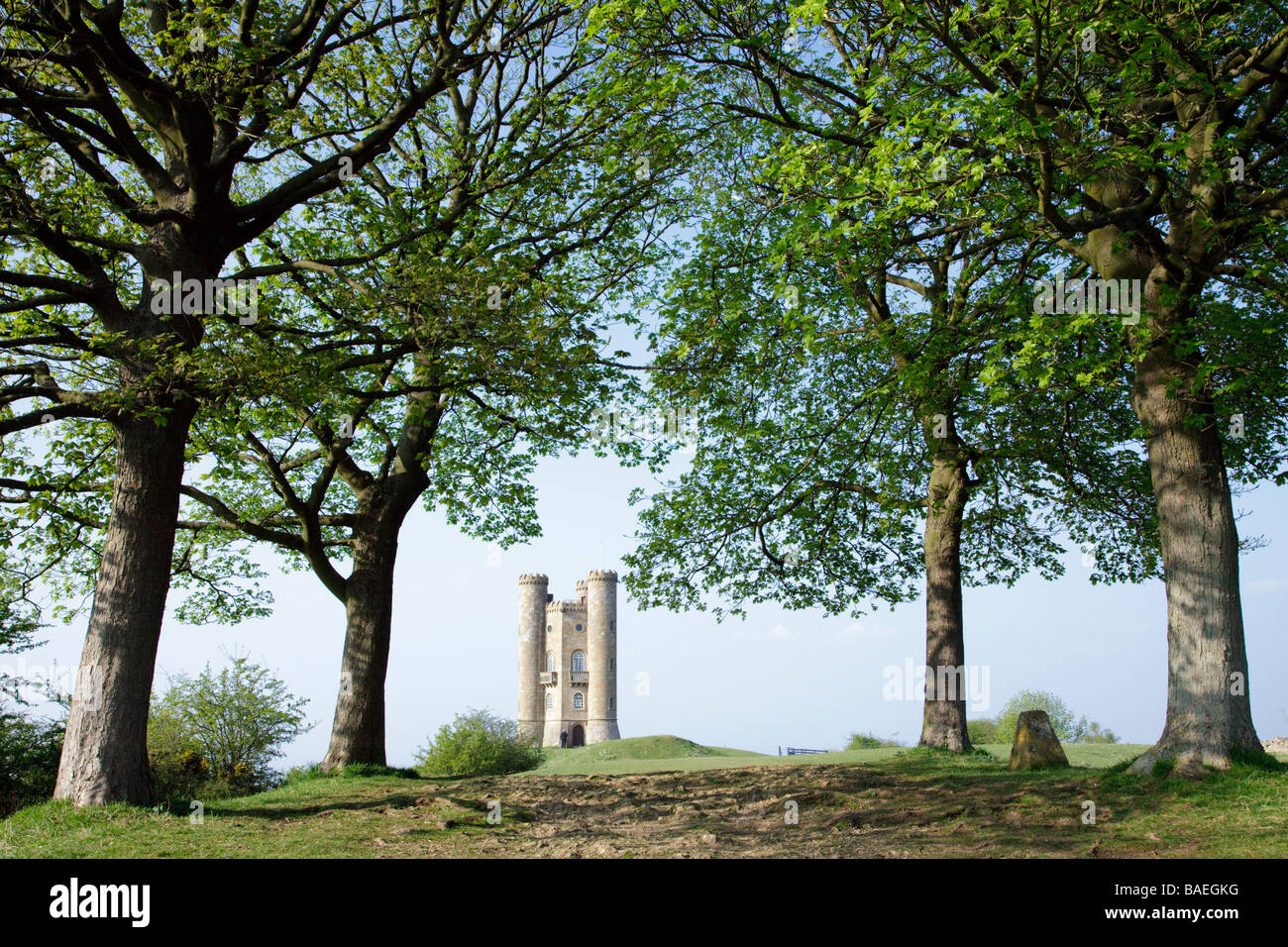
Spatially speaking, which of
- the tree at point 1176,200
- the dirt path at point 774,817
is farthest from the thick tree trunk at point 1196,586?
the dirt path at point 774,817

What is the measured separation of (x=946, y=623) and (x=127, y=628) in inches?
573

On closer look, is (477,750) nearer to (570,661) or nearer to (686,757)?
(686,757)

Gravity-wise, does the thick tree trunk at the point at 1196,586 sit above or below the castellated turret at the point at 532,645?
above

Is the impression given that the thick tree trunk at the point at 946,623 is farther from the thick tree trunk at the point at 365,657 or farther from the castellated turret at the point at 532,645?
the castellated turret at the point at 532,645

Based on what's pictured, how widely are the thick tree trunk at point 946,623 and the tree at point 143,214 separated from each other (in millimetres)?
12276

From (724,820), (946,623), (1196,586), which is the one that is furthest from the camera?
(946,623)

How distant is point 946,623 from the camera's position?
1852 cm

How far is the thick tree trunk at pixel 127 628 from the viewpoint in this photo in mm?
11547

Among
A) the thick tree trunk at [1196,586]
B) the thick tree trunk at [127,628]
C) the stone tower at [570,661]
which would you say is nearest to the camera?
the thick tree trunk at [127,628]

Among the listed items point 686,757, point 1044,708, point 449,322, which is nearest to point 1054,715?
point 1044,708

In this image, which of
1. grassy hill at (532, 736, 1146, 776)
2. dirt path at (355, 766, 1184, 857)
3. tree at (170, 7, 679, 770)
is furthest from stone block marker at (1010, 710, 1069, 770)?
tree at (170, 7, 679, 770)

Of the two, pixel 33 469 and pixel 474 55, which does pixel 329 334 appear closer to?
pixel 474 55

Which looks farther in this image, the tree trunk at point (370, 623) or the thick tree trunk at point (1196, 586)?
the tree trunk at point (370, 623)

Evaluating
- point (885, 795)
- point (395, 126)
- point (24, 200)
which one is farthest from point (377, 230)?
point (885, 795)
